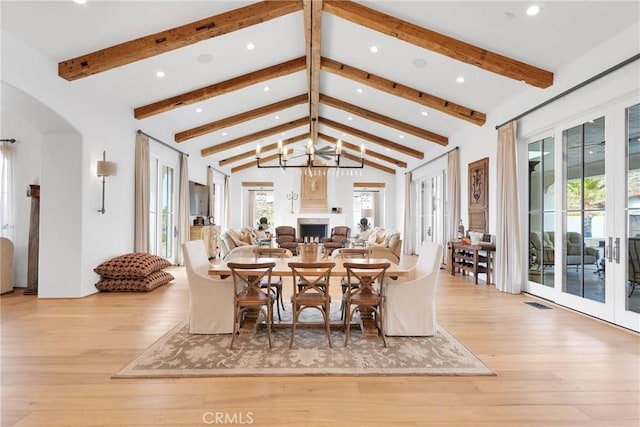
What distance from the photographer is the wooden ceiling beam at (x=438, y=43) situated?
13.7 feet

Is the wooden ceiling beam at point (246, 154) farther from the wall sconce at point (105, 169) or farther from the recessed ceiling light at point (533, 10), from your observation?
the recessed ceiling light at point (533, 10)

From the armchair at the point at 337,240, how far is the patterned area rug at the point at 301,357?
635 cm

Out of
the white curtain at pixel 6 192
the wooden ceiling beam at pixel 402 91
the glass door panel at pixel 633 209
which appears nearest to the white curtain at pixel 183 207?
the white curtain at pixel 6 192

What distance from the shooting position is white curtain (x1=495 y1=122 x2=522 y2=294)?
17.0 ft

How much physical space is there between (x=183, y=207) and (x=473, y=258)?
6568 millimetres

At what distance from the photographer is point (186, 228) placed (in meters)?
8.29

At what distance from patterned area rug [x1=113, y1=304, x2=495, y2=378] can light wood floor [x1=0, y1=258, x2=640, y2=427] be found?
0.33 feet

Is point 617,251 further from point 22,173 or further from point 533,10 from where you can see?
point 22,173

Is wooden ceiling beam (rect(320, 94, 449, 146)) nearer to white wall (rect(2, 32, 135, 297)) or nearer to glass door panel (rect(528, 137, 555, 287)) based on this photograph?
glass door panel (rect(528, 137, 555, 287))

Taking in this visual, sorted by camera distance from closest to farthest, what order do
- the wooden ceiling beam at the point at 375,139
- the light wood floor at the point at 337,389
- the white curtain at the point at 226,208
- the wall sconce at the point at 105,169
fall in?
1. the light wood floor at the point at 337,389
2. the wall sconce at the point at 105,169
3. the wooden ceiling beam at the point at 375,139
4. the white curtain at the point at 226,208

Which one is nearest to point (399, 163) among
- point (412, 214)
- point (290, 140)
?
point (412, 214)

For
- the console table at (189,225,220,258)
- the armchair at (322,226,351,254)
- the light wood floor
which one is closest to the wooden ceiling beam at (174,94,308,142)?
the console table at (189,225,220,258)

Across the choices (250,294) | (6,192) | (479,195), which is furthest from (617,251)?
(6,192)

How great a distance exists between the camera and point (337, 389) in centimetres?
227
